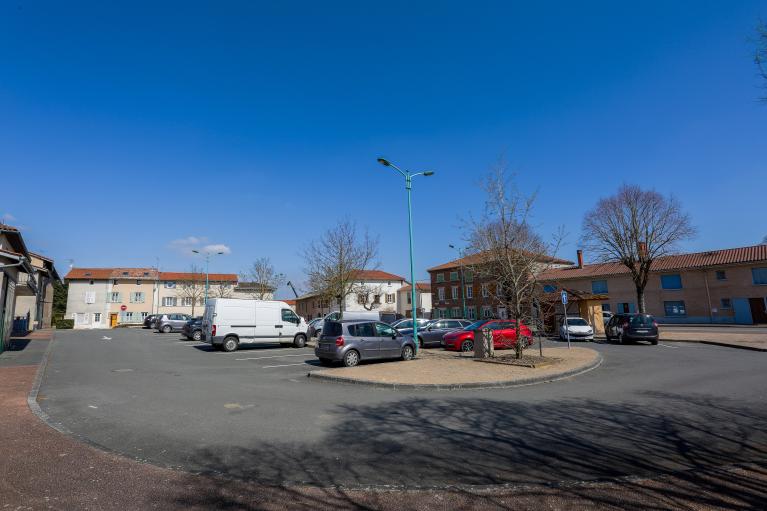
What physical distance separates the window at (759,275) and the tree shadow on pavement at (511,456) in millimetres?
38966

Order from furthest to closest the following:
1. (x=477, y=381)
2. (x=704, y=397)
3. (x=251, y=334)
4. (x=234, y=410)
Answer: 1. (x=251, y=334)
2. (x=477, y=381)
3. (x=704, y=397)
4. (x=234, y=410)

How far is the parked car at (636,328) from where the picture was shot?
21.6 meters

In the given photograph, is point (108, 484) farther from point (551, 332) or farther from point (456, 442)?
point (551, 332)

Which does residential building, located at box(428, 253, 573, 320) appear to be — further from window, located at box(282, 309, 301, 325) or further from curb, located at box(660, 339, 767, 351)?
window, located at box(282, 309, 301, 325)

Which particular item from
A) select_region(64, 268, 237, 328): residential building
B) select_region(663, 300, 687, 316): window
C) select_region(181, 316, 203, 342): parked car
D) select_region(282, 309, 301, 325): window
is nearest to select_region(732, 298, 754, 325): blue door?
select_region(663, 300, 687, 316): window

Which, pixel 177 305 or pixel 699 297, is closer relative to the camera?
pixel 699 297

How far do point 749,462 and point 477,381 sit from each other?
20.4 feet

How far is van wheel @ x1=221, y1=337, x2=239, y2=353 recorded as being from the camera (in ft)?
68.6

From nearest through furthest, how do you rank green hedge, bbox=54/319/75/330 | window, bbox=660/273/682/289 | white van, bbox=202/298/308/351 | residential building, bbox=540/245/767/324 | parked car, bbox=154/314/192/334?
1. white van, bbox=202/298/308/351
2. residential building, bbox=540/245/767/324
3. parked car, bbox=154/314/192/334
4. window, bbox=660/273/682/289
5. green hedge, bbox=54/319/75/330

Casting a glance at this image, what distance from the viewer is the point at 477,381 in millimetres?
10867

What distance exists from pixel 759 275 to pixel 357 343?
4023 cm

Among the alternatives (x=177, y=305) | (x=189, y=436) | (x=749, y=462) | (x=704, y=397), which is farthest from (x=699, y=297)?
(x=177, y=305)

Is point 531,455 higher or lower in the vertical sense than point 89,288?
lower

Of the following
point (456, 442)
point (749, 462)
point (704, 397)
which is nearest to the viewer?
point (749, 462)
